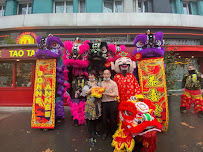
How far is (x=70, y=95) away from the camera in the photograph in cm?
428

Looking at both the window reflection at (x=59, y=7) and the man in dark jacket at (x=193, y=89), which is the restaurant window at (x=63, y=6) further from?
the man in dark jacket at (x=193, y=89)

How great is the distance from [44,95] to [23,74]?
3.48 m

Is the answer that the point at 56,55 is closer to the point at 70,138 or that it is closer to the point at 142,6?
the point at 70,138

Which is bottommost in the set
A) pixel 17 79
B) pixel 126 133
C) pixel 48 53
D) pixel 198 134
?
pixel 198 134

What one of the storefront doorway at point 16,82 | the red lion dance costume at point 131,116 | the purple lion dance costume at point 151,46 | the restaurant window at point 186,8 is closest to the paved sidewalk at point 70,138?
the red lion dance costume at point 131,116

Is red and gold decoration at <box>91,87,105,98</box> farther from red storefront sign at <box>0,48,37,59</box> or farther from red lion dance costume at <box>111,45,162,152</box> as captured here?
red storefront sign at <box>0,48,37,59</box>

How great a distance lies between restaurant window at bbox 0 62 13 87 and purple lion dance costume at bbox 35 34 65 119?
3.78 m

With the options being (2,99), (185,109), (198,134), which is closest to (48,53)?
(2,99)

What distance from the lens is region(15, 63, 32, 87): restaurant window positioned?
6203 millimetres

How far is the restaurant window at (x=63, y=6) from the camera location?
401 inches

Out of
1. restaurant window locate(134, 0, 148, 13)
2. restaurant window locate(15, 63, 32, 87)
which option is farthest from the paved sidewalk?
restaurant window locate(134, 0, 148, 13)

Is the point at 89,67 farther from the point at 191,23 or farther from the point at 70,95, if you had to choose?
the point at 191,23

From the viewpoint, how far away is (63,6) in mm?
10305

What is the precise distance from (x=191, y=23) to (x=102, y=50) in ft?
33.0
